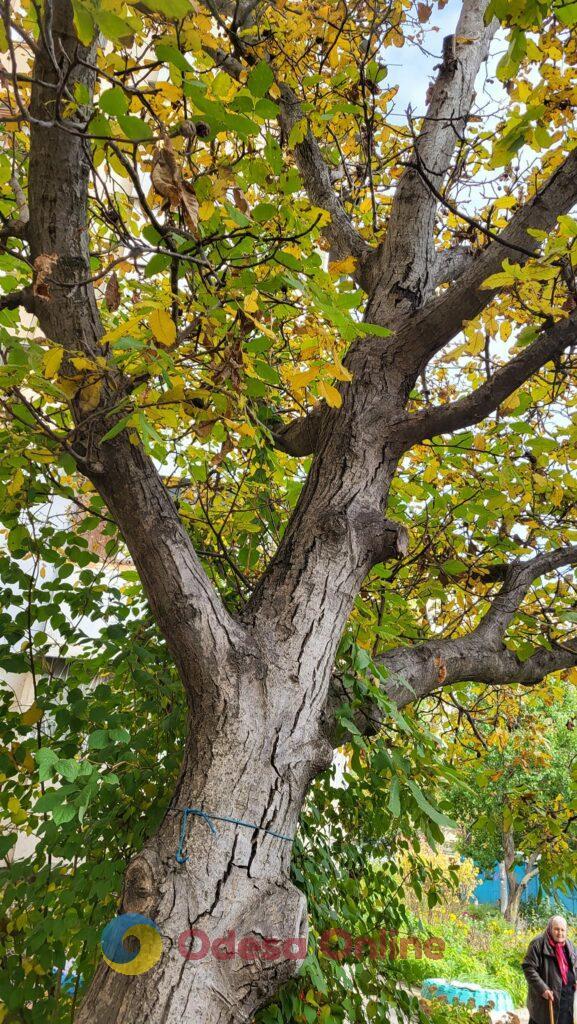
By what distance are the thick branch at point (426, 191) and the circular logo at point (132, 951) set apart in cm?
218

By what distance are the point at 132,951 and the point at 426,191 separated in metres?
2.94

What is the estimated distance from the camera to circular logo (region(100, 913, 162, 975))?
4.39 feet

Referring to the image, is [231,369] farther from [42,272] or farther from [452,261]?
[452,261]

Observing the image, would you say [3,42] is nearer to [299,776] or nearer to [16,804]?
[299,776]

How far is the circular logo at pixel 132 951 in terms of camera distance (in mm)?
1338

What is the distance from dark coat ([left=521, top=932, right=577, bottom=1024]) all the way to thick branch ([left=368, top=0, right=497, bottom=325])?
18.3 feet

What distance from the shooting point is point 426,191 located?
2.82m

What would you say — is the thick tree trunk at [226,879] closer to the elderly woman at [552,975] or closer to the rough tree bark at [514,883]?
the elderly woman at [552,975]

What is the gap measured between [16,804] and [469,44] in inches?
160

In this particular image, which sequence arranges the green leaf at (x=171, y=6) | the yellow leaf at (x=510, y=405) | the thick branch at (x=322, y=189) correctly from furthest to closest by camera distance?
the thick branch at (x=322, y=189) < the yellow leaf at (x=510, y=405) < the green leaf at (x=171, y=6)

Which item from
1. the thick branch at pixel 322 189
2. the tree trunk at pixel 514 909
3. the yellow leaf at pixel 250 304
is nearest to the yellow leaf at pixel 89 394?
the yellow leaf at pixel 250 304

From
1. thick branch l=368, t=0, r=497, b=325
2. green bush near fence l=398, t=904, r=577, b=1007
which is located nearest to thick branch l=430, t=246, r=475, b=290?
thick branch l=368, t=0, r=497, b=325

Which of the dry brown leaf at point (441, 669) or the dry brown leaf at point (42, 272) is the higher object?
the dry brown leaf at point (42, 272)

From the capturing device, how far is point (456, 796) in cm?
1488
